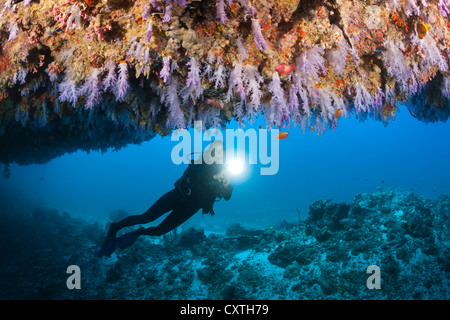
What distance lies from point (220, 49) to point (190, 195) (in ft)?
14.3

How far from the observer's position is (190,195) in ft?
19.8

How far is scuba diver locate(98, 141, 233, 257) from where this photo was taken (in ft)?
19.6

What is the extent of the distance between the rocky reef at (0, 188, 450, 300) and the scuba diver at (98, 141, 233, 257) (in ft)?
6.69

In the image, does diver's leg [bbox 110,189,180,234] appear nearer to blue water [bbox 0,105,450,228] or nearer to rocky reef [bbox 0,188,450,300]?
rocky reef [bbox 0,188,450,300]

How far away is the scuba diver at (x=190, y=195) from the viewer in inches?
235

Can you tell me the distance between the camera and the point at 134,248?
31.2ft

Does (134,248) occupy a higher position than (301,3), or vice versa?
(301,3)

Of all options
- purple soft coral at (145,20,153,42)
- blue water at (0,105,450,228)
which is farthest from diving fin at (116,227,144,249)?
blue water at (0,105,450,228)

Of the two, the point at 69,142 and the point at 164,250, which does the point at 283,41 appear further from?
the point at 164,250

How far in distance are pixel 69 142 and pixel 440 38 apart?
994 cm

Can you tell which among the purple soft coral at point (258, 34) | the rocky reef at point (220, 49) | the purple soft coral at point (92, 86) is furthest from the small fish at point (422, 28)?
the purple soft coral at point (92, 86)

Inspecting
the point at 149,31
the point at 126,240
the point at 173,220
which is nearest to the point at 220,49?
the point at 149,31

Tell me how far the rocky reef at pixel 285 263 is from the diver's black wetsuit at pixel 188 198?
2.16m
